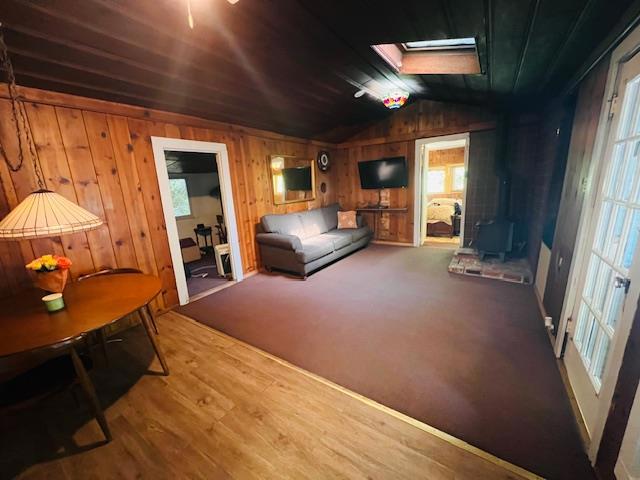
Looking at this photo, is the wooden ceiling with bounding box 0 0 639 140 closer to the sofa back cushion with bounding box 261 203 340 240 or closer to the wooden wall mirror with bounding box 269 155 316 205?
the wooden wall mirror with bounding box 269 155 316 205

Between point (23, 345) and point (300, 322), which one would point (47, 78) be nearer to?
point (23, 345)

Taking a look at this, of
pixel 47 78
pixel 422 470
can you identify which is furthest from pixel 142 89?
pixel 422 470

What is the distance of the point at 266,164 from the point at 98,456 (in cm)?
385

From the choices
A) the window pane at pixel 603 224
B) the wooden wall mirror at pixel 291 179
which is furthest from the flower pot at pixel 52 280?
the window pane at pixel 603 224

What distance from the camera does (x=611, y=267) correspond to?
1359 mm

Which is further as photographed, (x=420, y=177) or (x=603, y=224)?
(x=420, y=177)

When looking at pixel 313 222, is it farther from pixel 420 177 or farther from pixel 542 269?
pixel 542 269

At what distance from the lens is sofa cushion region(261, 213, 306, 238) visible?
13.7ft

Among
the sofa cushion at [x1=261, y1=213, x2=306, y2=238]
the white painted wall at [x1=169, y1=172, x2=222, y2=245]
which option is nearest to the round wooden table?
the sofa cushion at [x1=261, y1=213, x2=306, y2=238]

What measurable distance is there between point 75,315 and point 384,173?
16.6 feet

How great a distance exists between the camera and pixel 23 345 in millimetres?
1217

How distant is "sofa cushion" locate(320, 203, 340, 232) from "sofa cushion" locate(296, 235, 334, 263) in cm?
71

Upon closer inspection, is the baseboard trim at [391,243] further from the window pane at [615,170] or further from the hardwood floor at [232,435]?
the hardwood floor at [232,435]

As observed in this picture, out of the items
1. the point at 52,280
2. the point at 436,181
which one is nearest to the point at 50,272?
the point at 52,280
